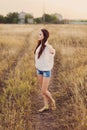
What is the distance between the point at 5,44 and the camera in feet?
66.3

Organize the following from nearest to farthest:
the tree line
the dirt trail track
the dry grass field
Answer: the dry grass field < the dirt trail track < the tree line

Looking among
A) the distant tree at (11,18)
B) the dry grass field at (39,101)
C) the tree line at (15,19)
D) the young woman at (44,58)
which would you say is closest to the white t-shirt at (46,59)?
the young woman at (44,58)

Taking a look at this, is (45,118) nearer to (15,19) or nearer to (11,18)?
(11,18)

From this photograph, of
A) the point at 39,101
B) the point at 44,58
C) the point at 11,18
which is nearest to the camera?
the point at 44,58

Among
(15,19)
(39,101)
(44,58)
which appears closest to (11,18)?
(15,19)

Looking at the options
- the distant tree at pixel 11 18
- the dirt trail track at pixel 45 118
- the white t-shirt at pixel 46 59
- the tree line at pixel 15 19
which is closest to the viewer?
the dirt trail track at pixel 45 118

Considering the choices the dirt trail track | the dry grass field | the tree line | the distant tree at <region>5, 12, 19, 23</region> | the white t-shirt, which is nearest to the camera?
the dry grass field

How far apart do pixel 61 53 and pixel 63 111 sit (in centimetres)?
829

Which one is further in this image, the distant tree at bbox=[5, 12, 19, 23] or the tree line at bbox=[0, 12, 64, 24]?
the distant tree at bbox=[5, 12, 19, 23]

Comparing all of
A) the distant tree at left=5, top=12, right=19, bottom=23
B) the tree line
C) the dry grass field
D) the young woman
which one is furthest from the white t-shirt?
the distant tree at left=5, top=12, right=19, bottom=23

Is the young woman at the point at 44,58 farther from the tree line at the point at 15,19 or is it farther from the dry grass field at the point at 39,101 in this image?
the tree line at the point at 15,19

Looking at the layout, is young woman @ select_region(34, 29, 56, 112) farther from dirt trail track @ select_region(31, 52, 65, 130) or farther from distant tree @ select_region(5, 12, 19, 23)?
distant tree @ select_region(5, 12, 19, 23)

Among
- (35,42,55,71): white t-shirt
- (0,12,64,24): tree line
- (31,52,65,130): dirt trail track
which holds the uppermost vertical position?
(35,42,55,71): white t-shirt

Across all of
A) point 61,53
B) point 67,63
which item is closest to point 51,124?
point 67,63
